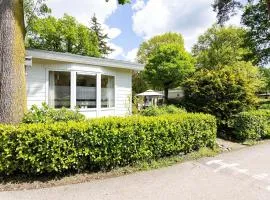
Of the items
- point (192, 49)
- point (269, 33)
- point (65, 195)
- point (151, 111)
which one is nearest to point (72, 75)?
point (151, 111)

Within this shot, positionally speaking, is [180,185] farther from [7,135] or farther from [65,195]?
[7,135]

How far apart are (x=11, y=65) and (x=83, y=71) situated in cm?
478

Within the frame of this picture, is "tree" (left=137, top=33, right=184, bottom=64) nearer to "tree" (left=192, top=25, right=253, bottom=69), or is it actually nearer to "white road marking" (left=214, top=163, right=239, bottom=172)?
"tree" (left=192, top=25, right=253, bottom=69)

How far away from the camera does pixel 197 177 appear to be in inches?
231

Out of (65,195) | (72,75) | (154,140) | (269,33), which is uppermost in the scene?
(269,33)

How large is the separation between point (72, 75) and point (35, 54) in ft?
5.87

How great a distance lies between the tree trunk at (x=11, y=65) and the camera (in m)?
6.33

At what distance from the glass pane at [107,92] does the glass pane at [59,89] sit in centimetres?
174

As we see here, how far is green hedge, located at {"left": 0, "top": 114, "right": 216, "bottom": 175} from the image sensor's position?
5297 mm

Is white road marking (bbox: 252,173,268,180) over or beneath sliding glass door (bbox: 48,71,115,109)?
beneath

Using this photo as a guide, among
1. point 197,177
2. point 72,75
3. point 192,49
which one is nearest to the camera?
point 197,177

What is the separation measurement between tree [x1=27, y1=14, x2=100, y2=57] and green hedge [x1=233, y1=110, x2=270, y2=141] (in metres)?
25.4

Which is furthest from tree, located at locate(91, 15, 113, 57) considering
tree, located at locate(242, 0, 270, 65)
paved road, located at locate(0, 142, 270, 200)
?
paved road, located at locate(0, 142, 270, 200)

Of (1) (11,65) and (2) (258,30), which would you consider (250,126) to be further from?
(2) (258,30)
